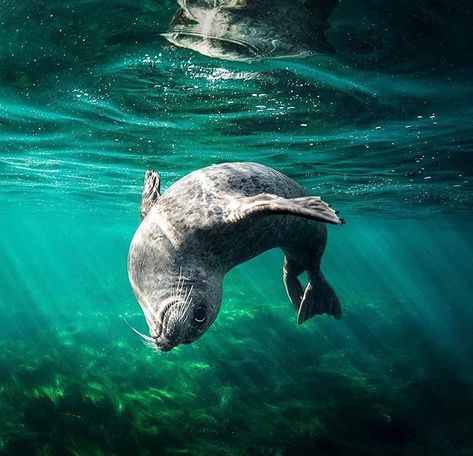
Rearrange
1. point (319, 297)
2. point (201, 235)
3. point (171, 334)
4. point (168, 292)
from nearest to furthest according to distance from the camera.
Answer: point (171, 334) < point (168, 292) < point (201, 235) < point (319, 297)

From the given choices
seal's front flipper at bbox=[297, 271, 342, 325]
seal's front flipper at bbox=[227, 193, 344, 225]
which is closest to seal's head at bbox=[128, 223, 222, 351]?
seal's front flipper at bbox=[227, 193, 344, 225]

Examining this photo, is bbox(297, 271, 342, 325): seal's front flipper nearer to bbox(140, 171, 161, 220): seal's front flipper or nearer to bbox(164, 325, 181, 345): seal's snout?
bbox(140, 171, 161, 220): seal's front flipper

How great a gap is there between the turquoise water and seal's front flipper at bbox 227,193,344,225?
11.4 feet

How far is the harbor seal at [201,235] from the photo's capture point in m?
3.05

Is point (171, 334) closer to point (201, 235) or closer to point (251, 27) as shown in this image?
point (201, 235)

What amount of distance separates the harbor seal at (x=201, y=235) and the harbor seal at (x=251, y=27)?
7.78 ft

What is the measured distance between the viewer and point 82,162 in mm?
15422

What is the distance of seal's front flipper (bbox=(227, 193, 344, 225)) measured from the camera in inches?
107

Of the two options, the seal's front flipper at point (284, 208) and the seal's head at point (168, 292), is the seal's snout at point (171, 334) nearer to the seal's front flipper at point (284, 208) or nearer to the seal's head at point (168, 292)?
the seal's head at point (168, 292)

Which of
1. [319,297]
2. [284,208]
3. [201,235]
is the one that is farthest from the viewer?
[319,297]

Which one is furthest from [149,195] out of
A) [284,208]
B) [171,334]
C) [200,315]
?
[284,208]

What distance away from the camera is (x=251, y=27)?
5.73 m

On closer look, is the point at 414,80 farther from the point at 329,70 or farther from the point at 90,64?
the point at 90,64

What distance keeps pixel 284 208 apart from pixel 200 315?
112cm
